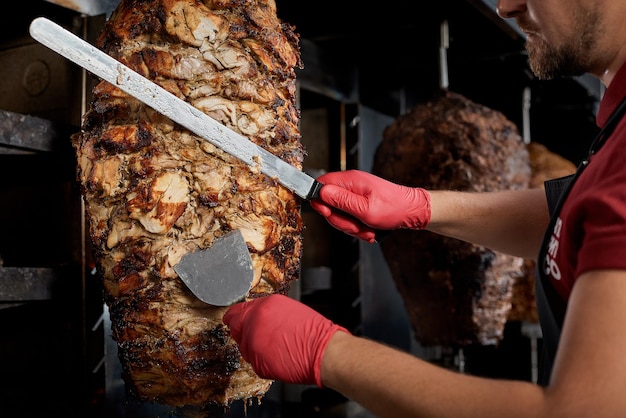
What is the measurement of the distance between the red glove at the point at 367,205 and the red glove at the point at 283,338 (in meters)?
0.47

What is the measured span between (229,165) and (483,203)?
33.9 inches

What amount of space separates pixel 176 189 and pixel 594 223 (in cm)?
83

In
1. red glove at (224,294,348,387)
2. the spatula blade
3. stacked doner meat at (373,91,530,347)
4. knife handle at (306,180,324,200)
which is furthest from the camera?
stacked doner meat at (373,91,530,347)

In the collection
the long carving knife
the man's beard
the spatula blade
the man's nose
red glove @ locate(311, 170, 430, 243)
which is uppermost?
the man's nose

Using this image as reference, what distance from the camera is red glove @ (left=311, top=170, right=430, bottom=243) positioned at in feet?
5.92

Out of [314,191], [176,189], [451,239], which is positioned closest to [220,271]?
[176,189]

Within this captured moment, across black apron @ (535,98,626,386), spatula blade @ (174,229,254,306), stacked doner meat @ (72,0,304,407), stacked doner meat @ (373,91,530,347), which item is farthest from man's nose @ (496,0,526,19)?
stacked doner meat @ (373,91,530,347)

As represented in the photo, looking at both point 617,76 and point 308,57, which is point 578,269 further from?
point 308,57

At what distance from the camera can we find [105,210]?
1472mm

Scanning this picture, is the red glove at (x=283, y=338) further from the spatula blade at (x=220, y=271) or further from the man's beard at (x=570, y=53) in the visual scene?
the man's beard at (x=570, y=53)

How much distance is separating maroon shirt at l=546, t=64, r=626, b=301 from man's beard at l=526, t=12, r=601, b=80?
23 cm

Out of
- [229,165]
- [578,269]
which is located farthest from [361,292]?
[578,269]

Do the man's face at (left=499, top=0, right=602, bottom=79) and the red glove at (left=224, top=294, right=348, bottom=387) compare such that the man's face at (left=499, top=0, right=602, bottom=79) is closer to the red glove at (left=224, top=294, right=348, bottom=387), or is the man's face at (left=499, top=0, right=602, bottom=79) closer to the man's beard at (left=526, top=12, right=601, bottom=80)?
the man's beard at (left=526, top=12, right=601, bottom=80)

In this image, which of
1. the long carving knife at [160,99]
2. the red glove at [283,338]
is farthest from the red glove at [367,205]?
the red glove at [283,338]
